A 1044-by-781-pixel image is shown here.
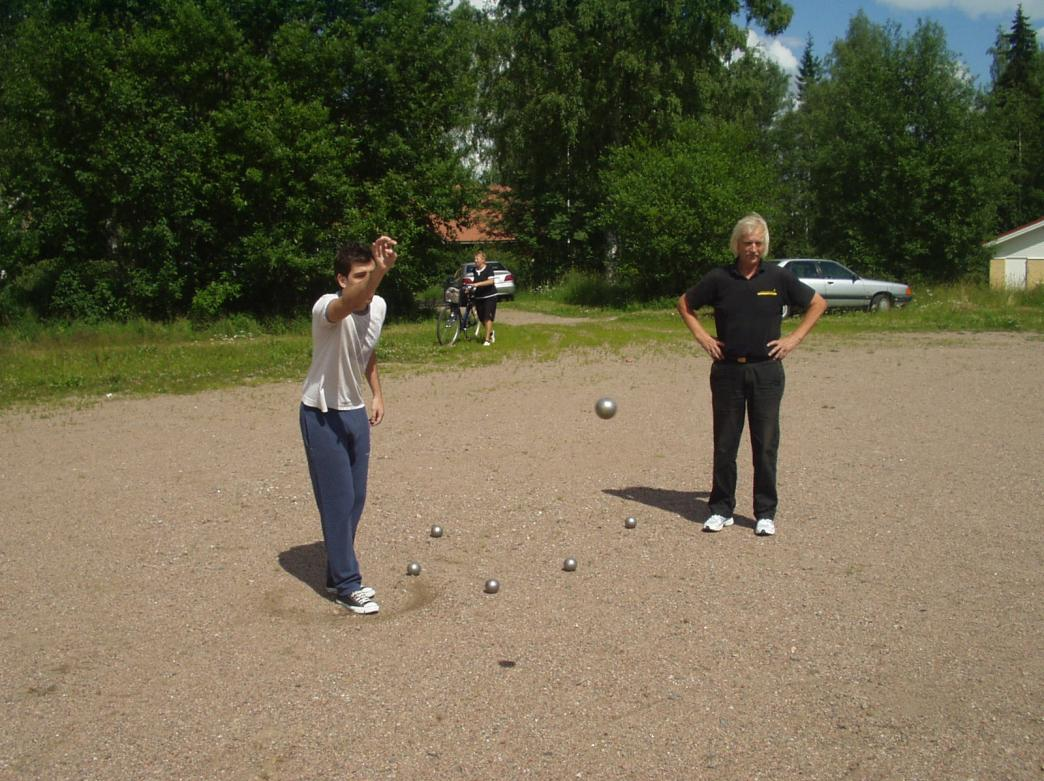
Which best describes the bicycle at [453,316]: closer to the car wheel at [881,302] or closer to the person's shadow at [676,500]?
the person's shadow at [676,500]

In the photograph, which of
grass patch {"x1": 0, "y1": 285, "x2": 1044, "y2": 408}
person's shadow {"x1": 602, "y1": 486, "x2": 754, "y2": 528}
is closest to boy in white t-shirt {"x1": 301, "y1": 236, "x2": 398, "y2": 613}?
person's shadow {"x1": 602, "y1": 486, "x2": 754, "y2": 528}

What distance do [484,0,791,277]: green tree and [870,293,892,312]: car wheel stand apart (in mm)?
12794

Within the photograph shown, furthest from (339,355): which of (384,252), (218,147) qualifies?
(218,147)

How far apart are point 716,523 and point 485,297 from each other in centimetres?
1272

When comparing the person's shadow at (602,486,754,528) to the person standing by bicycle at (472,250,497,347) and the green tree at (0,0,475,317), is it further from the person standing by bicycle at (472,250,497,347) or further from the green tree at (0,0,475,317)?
the green tree at (0,0,475,317)

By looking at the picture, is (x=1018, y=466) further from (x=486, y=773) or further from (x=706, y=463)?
(x=486, y=773)

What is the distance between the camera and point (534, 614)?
5.32 m

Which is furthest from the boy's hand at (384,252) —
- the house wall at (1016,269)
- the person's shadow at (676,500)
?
the house wall at (1016,269)

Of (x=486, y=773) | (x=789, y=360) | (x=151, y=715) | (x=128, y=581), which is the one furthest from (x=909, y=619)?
(x=789, y=360)

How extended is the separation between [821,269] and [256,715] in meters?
24.7

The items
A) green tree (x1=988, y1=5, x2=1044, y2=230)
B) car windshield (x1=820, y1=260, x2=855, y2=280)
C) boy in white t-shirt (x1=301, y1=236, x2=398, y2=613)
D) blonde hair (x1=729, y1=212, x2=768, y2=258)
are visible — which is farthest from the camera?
green tree (x1=988, y1=5, x2=1044, y2=230)

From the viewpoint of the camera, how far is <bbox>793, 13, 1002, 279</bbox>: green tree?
35688 millimetres

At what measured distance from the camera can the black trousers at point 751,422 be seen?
6.65 meters

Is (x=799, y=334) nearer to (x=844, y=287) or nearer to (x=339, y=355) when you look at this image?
(x=339, y=355)
